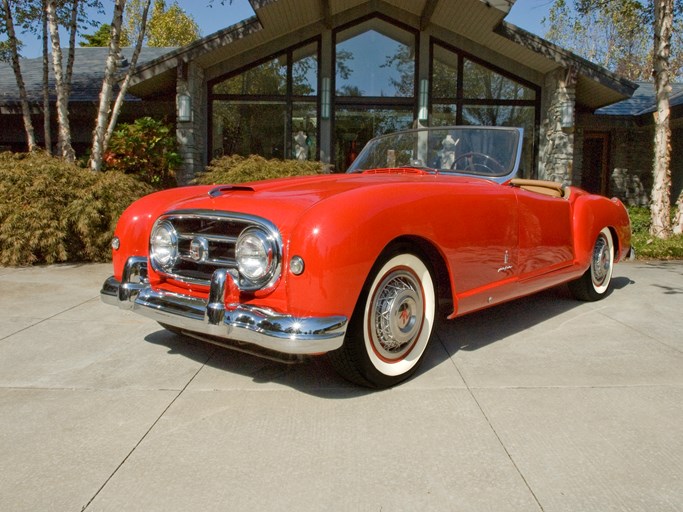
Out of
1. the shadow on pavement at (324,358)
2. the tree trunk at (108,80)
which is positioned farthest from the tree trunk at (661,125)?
the tree trunk at (108,80)

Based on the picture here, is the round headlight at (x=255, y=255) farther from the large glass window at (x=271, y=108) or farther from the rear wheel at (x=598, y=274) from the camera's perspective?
the large glass window at (x=271, y=108)

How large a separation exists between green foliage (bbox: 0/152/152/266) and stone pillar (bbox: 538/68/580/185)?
322 inches

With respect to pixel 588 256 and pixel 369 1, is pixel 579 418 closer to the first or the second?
pixel 588 256

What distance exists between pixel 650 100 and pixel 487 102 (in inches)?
204

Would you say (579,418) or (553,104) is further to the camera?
(553,104)

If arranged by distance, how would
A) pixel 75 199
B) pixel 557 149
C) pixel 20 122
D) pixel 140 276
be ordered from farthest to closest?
1. pixel 20 122
2. pixel 557 149
3. pixel 75 199
4. pixel 140 276

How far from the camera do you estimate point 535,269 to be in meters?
3.95

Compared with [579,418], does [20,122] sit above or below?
above

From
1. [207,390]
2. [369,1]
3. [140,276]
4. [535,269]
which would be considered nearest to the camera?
[207,390]

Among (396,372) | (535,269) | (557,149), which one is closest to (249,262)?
(396,372)

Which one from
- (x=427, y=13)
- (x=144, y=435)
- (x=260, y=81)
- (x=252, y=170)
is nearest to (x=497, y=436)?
(x=144, y=435)

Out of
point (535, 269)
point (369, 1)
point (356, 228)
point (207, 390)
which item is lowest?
point (207, 390)

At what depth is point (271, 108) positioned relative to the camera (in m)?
12.6

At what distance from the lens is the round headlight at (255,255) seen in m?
2.65
